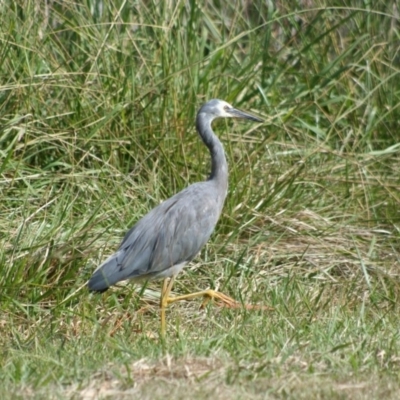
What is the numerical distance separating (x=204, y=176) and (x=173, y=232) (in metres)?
1.22

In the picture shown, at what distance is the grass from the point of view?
5762mm

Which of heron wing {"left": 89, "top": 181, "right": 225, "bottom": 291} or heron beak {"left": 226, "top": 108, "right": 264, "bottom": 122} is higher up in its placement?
heron beak {"left": 226, "top": 108, "right": 264, "bottom": 122}

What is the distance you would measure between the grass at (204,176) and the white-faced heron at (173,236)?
228 millimetres

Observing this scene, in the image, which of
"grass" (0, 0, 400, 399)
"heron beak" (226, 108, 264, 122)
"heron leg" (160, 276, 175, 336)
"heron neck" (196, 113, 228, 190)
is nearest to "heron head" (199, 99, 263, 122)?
"heron beak" (226, 108, 264, 122)

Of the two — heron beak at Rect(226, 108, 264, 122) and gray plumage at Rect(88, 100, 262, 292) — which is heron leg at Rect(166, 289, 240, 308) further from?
heron beak at Rect(226, 108, 264, 122)

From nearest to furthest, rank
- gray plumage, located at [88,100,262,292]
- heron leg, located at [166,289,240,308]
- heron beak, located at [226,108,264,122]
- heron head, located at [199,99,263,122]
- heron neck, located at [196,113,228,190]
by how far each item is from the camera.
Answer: gray plumage, located at [88,100,262,292], heron leg, located at [166,289,240,308], heron neck, located at [196,113,228,190], heron head, located at [199,99,263,122], heron beak, located at [226,108,264,122]

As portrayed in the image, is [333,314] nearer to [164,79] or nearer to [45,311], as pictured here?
[45,311]

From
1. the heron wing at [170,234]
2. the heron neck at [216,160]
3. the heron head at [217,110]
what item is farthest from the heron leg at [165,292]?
the heron head at [217,110]

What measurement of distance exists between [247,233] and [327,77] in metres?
1.68

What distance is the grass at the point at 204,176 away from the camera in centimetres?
576

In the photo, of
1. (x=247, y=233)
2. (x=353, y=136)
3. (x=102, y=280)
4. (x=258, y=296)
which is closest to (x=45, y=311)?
(x=102, y=280)

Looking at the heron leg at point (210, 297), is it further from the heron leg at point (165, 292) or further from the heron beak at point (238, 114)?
the heron beak at point (238, 114)

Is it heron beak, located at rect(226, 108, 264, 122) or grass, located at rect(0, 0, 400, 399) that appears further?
heron beak, located at rect(226, 108, 264, 122)

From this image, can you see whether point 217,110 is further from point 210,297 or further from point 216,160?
point 210,297
